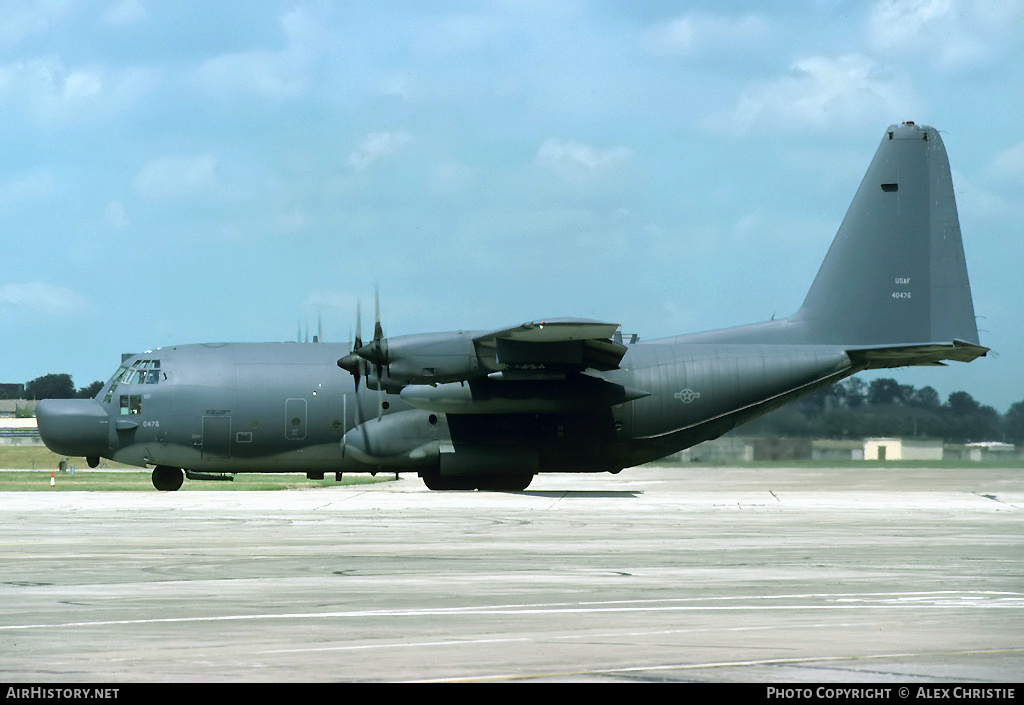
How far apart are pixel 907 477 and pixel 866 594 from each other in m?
25.7

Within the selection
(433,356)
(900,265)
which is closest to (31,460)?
(433,356)

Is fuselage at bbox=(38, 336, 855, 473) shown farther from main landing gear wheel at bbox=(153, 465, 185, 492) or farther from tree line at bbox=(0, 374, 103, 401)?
tree line at bbox=(0, 374, 103, 401)

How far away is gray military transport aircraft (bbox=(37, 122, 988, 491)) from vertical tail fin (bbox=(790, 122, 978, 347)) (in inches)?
1.5

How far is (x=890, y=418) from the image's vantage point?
3703 centimetres

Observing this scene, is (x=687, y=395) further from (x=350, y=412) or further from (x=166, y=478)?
(x=166, y=478)

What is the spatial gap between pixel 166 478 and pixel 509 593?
2168cm

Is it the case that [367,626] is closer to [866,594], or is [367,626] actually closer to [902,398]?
[866,594]

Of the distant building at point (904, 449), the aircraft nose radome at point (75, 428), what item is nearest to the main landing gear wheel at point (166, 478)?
Answer: the aircraft nose radome at point (75, 428)

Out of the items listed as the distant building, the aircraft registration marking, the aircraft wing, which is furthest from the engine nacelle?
the distant building

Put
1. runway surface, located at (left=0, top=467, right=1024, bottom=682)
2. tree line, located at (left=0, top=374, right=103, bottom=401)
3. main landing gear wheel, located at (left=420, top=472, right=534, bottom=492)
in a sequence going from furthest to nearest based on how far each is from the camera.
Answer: tree line, located at (left=0, top=374, right=103, bottom=401) → main landing gear wheel, located at (left=420, top=472, right=534, bottom=492) → runway surface, located at (left=0, top=467, right=1024, bottom=682)

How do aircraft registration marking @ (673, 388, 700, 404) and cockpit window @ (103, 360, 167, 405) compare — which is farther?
aircraft registration marking @ (673, 388, 700, 404)

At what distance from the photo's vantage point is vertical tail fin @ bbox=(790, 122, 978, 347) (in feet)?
102

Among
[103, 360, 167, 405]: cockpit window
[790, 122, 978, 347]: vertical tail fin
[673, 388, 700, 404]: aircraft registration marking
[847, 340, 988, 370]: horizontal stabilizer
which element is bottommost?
[673, 388, 700, 404]: aircraft registration marking

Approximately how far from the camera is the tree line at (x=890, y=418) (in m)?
37.0
